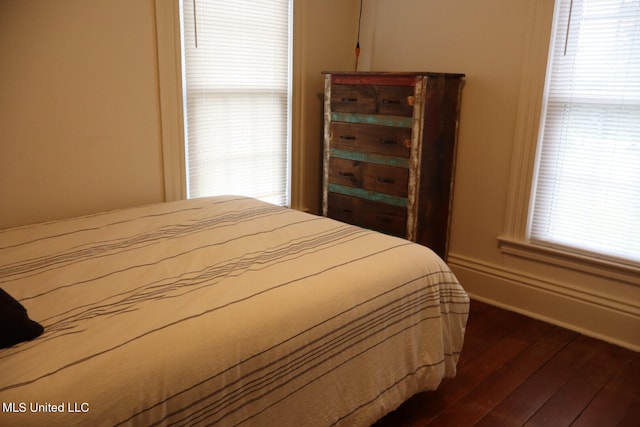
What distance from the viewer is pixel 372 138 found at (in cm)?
300

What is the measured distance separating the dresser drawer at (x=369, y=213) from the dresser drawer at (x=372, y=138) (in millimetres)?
319

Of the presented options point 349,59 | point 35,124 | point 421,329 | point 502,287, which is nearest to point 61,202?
point 35,124

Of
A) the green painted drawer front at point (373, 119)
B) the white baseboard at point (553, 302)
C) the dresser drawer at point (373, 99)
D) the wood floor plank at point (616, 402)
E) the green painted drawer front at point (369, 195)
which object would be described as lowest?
the wood floor plank at point (616, 402)

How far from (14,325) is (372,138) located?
2184mm

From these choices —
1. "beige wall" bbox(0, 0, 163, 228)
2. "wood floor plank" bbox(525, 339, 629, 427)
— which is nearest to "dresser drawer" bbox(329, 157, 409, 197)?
"beige wall" bbox(0, 0, 163, 228)

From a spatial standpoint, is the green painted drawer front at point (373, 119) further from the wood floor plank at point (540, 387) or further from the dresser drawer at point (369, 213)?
the wood floor plank at point (540, 387)

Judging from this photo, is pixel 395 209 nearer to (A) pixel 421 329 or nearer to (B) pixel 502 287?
(B) pixel 502 287

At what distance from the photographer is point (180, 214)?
2.36m

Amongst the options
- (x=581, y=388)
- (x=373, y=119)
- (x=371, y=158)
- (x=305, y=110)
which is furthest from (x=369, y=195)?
(x=581, y=388)

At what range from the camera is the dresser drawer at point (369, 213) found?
299cm

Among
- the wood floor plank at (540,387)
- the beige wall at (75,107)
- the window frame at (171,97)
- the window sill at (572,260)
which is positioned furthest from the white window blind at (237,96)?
the wood floor plank at (540,387)

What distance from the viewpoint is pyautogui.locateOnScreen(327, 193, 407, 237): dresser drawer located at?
2.99m

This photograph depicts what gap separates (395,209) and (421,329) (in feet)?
3.86

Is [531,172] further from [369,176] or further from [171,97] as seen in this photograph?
[171,97]
